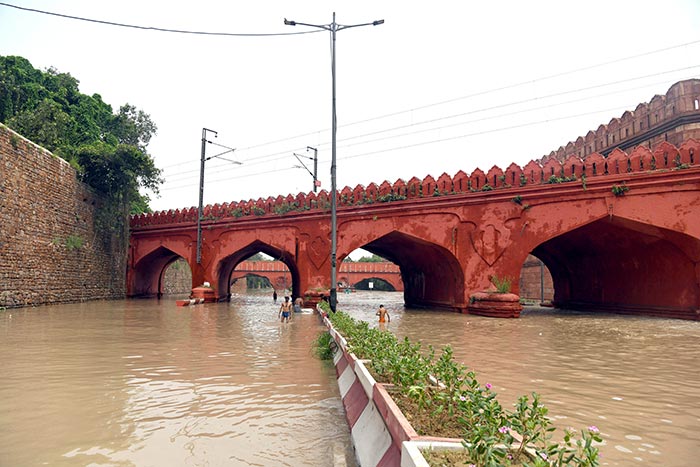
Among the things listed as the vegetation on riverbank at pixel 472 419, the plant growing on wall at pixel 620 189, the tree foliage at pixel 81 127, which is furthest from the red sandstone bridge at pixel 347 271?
the vegetation on riverbank at pixel 472 419

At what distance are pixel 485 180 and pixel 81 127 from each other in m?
27.9

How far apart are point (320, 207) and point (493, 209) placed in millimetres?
7633

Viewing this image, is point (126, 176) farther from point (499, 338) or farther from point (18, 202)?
point (499, 338)

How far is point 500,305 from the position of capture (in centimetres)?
1534

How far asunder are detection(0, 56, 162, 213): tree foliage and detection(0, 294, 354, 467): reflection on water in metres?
17.3

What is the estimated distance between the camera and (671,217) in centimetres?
1415

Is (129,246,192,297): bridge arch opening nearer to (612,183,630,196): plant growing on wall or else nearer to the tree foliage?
the tree foliage

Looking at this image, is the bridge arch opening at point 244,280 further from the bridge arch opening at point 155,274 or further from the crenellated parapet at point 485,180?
the crenellated parapet at point 485,180

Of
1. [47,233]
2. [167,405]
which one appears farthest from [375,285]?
[167,405]

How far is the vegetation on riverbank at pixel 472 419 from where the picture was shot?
207 centimetres

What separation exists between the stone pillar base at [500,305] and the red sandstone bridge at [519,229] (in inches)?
28.1

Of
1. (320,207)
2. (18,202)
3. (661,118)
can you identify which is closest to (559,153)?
(661,118)

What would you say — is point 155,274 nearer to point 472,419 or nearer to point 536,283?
point 536,283

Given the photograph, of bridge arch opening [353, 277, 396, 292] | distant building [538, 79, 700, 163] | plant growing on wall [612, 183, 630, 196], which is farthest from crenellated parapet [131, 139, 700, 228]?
bridge arch opening [353, 277, 396, 292]
